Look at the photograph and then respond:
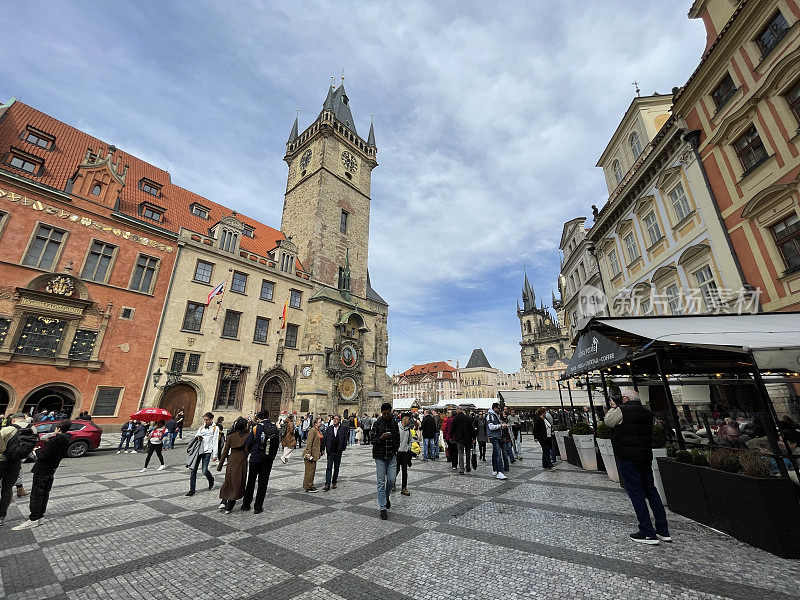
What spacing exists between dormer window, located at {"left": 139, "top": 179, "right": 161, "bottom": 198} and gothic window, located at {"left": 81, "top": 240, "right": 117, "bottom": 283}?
7309 mm

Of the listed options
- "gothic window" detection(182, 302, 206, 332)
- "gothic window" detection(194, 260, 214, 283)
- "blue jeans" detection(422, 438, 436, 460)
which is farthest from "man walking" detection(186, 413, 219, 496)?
"gothic window" detection(194, 260, 214, 283)

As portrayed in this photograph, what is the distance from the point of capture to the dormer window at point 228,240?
23.8 metres

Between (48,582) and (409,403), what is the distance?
42703mm

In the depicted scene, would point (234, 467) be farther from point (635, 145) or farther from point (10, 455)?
point (635, 145)

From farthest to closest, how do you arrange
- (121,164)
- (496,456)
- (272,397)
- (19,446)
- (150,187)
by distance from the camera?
(150,187) < (272,397) < (121,164) < (496,456) < (19,446)

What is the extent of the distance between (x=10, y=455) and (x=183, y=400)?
1615cm

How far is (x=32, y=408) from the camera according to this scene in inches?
589

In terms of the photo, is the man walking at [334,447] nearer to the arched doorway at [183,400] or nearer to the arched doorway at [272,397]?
the arched doorway at [183,400]

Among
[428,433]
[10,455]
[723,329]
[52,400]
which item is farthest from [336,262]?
[723,329]

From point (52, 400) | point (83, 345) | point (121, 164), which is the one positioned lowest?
point (52, 400)

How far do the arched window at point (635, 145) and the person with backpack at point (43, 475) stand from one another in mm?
22412

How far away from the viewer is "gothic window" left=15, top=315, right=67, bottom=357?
1522cm

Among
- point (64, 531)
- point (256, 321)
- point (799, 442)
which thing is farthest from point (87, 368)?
point (799, 442)

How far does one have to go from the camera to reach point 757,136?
998 cm
